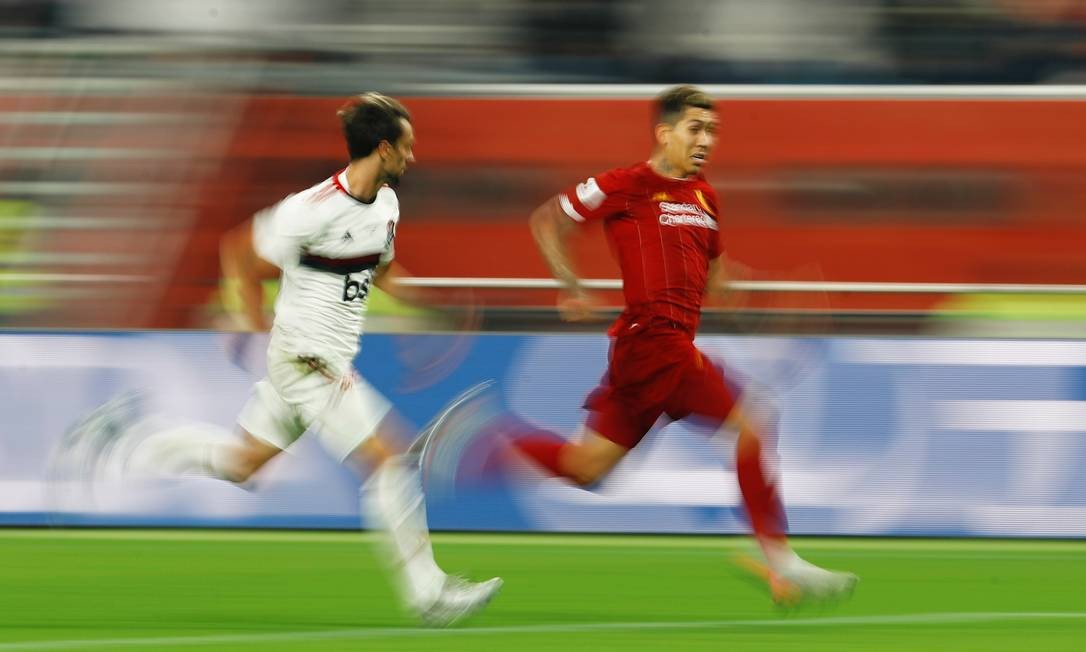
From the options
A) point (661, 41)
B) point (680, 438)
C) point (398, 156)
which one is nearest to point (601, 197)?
point (398, 156)

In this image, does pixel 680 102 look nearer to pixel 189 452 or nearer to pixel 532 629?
pixel 532 629

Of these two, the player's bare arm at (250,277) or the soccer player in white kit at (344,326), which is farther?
the player's bare arm at (250,277)

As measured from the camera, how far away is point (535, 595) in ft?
21.8

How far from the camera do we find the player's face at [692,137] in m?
6.02

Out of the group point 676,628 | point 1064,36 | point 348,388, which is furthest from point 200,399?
point 1064,36

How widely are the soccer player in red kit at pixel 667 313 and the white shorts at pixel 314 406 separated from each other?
Result: 2.57ft

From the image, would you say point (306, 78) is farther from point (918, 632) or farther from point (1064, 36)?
point (918, 632)

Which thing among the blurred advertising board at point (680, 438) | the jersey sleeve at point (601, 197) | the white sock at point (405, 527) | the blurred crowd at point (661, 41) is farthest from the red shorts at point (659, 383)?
the blurred crowd at point (661, 41)

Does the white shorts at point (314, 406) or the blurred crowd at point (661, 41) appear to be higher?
the blurred crowd at point (661, 41)

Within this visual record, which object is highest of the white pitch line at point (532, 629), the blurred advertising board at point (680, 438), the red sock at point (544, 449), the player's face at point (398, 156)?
the player's face at point (398, 156)

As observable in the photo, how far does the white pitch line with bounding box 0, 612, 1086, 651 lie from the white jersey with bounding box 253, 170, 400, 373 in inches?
35.0

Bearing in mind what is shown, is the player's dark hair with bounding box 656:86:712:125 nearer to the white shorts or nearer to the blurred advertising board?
the white shorts

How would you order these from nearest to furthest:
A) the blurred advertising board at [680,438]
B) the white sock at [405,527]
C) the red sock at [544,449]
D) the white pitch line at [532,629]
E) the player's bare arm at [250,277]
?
the white pitch line at [532,629]
the white sock at [405,527]
the player's bare arm at [250,277]
the red sock at [544,449]
the blurred advertising board at [680,438]

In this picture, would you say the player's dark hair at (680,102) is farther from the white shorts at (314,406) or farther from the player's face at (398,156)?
the white shorts at (314,406)
